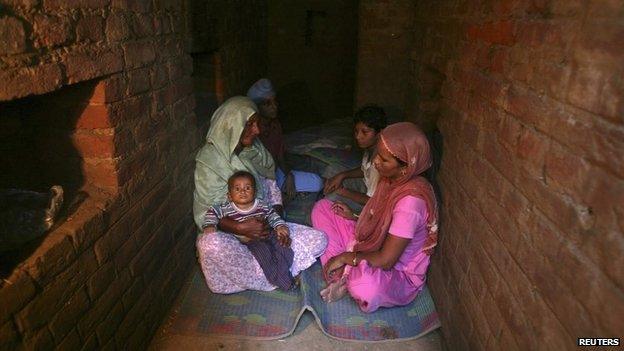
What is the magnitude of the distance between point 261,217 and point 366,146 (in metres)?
1.18

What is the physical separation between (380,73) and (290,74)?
2.89m

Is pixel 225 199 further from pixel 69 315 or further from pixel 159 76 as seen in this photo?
pixel 69 315

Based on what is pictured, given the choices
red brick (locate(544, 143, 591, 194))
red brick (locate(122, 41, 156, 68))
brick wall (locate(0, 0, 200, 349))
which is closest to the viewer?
red brick (locate(544, 143, 591, 194))

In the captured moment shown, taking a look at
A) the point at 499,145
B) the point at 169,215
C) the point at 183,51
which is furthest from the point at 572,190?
the point at 183,51

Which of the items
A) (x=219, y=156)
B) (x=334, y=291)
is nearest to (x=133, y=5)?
(x=219, y=156)

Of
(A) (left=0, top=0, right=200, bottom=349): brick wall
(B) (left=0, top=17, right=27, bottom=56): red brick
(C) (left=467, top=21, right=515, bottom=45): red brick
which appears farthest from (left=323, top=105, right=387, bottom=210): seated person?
(B) (left=0, top=17, right=27, bottom=56): red brick

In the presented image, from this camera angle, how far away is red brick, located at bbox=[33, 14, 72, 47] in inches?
58.8

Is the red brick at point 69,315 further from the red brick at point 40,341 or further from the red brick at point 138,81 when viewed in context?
the red brick at point 138,81

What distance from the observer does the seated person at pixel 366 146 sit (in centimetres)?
345

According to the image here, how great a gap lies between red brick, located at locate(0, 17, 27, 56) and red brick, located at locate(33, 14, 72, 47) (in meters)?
0.08

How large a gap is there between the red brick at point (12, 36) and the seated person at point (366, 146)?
249cm

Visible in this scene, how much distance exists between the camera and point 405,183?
8.38ft

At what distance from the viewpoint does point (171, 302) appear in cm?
286

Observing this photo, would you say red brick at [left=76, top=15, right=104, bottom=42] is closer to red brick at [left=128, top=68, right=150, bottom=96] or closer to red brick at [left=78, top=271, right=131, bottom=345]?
red brick at [left=128, top=68, right=150, bottom=96]
